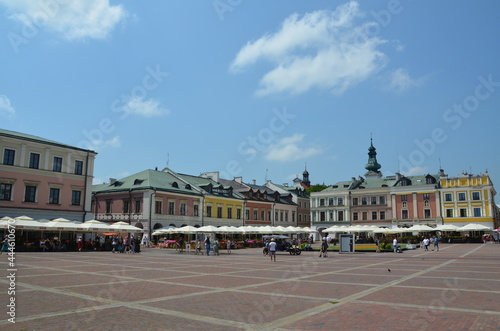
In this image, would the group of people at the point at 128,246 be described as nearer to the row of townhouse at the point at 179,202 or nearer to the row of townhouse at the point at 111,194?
the row of townhouse at the point at 111,194

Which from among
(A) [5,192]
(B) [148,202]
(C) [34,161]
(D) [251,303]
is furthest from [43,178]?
(D) [251,303]

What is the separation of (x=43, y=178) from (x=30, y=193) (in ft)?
6.31

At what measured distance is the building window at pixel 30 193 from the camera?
40.1m

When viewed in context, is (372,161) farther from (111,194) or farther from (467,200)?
(111,194)

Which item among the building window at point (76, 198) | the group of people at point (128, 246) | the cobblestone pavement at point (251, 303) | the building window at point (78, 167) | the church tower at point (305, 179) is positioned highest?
the church tower at point (305, 179)

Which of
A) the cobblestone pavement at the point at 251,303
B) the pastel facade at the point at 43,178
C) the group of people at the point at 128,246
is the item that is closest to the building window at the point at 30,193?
the pastel facade at the point at 43,178

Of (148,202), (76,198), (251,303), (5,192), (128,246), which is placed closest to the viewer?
(251,303)

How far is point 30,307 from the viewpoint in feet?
31.2

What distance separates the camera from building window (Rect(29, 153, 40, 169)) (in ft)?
134

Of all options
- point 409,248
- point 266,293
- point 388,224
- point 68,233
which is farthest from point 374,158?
point 266,293

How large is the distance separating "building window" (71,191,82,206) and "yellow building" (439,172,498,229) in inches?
2174

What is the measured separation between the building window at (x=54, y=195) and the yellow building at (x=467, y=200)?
57389mm

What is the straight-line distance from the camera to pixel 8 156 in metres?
39.0

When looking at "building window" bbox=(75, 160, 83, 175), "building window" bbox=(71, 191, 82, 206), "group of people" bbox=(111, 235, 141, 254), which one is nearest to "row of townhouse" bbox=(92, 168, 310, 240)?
"building window" bbox=(71, 191, 82, 206)
